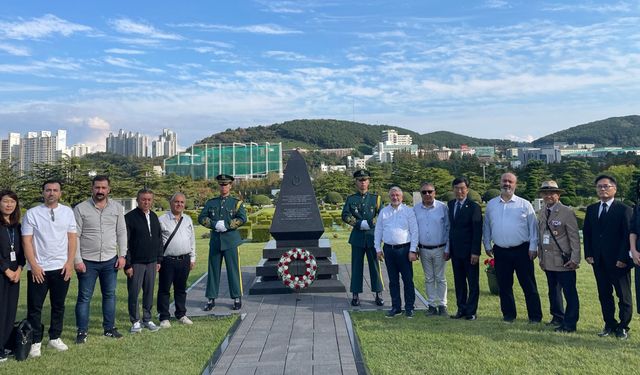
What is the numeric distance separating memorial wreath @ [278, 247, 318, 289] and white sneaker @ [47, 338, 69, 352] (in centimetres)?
274

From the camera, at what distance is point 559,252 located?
462cm

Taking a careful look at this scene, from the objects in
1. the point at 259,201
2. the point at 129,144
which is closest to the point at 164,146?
the point at 129,144

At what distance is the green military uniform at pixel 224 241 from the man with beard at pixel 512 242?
9.90 ft

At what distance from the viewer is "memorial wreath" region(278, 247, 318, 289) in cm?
625

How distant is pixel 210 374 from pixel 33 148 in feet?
266

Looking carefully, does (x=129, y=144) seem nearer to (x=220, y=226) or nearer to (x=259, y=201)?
(x=259, y=201)

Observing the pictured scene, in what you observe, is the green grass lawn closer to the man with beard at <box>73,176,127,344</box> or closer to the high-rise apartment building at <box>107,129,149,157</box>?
the man with beard at <box>73,176,127,344</box>

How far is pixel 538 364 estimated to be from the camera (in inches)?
145

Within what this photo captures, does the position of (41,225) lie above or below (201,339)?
above

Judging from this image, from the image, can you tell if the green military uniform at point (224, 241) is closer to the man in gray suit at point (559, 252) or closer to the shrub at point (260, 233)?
the man in gray suit at point (559, 252)

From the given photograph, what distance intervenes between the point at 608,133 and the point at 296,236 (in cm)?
14383

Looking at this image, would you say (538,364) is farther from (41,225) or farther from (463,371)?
(41,225)

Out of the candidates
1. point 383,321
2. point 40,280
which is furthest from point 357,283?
point 40,280

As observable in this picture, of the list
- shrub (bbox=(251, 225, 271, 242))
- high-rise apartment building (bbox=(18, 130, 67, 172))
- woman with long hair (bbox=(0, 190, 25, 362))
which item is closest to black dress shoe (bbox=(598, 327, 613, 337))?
woman with long hair (bbox=(0, 190, 25, 362))
